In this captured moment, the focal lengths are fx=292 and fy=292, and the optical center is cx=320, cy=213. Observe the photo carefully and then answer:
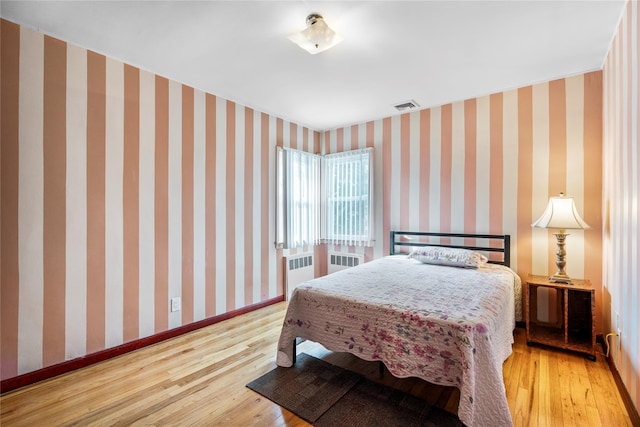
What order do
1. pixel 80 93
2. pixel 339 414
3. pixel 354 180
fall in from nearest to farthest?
pixel 339 414
pixel 80 93
pixel 354 180

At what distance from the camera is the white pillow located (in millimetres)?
2867

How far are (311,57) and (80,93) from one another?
6.01 ft

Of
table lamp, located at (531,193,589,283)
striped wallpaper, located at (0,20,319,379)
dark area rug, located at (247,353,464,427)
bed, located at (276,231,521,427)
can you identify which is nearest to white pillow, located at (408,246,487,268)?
bed, located at (276,231,521,427)

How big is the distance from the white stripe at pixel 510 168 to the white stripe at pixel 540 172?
5.9 inches

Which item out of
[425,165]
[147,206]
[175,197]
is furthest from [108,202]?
[425,165]

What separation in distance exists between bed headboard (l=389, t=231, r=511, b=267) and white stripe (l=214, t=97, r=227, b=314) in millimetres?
2066

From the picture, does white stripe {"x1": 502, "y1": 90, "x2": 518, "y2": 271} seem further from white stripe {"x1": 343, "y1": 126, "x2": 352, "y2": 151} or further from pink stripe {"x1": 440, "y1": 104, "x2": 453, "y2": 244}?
white stripe {"x1": 343, "y1": 126, "x2": 352, "y2": 151}

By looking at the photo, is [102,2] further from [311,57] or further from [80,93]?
[311,57]

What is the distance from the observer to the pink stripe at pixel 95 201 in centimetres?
231

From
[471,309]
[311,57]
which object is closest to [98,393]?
[471,309]

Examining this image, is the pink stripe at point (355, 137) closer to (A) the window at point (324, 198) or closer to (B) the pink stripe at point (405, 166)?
(A) the window at point (324, 198)

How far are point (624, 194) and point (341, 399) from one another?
89.9 inches

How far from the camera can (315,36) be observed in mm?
1983

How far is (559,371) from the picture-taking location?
84.7 inches
